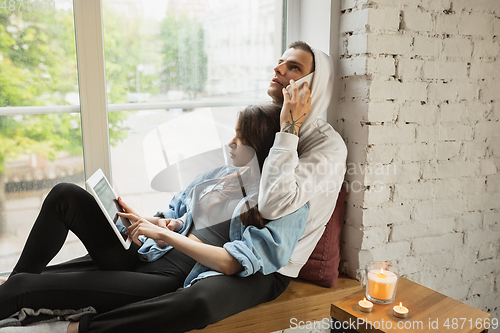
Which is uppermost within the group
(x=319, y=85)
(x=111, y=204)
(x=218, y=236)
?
(x=319, y=85)

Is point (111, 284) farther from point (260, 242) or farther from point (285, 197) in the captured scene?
point (285, 197)

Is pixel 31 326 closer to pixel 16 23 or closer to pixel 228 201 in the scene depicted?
pixel 228 201

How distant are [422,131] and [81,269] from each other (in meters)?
1.33

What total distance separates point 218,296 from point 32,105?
0.93 metres

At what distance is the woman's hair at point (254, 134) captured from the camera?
1.29m

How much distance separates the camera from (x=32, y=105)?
138cm

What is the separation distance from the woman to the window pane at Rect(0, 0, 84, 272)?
21 cm

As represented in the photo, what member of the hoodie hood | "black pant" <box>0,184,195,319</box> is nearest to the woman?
"black pant" <box>0,184,195,319</box>

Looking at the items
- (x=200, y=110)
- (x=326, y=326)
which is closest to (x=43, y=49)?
(x=200, y=110)

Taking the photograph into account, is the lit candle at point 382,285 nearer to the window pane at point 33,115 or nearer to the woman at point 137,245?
the woman at point 137,245

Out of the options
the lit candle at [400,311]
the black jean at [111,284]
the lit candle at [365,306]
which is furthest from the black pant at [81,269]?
the lit candle at [400,311]

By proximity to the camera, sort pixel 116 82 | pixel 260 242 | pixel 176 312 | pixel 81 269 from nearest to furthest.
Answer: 1. pixel 176 312
2. pixel 260 242
3. pixel 81 269
4. pixel 116 82

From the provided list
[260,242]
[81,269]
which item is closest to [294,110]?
[260,242]

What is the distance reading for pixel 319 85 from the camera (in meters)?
1.36
